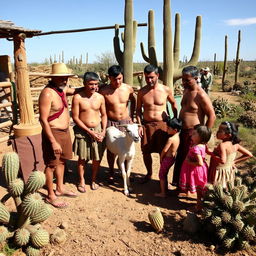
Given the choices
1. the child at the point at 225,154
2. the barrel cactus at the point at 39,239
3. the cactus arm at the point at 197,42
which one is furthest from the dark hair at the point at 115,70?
the cactus arm at the point at 197,42

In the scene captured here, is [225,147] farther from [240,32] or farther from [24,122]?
[240,32]

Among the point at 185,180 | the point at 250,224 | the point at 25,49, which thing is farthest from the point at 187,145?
the point at 25,49

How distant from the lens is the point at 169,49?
8156 mm

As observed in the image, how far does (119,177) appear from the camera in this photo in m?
5.46

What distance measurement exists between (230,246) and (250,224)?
14.0 inches

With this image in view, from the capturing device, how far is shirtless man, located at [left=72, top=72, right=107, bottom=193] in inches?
171

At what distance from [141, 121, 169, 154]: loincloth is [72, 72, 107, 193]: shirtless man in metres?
0.77

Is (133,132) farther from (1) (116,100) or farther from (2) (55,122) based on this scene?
(2) (55,122)

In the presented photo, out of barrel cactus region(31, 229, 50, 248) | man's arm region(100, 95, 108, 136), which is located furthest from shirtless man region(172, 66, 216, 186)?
barrel cactus region(31, 229, 50, 248)

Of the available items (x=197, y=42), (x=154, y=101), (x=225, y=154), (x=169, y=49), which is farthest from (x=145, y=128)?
(x=197, y=42)

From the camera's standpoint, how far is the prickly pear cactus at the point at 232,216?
3094mm

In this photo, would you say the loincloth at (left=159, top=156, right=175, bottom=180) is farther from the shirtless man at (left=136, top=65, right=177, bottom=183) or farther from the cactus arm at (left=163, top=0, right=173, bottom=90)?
the cactus arm at (left=163, top=0, right=173, bottom=90)

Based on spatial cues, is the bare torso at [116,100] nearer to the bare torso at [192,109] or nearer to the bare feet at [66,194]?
the bare torso at [192,109]

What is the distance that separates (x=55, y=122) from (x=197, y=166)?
227cm
